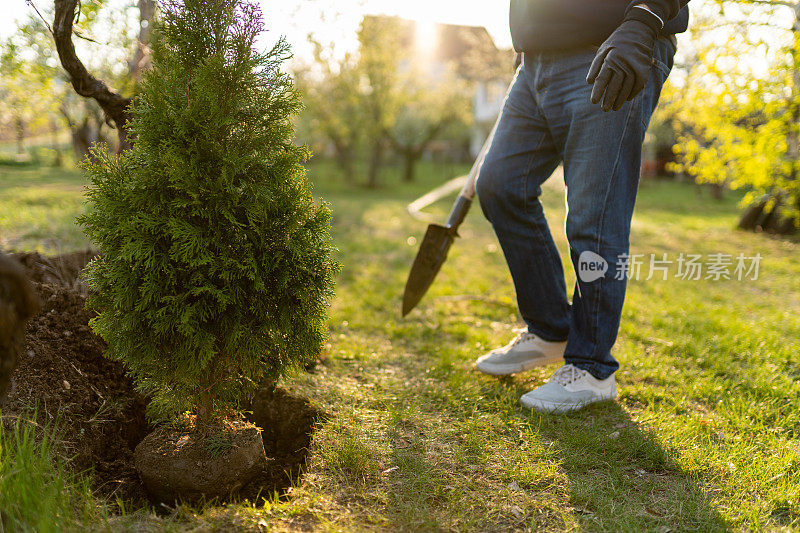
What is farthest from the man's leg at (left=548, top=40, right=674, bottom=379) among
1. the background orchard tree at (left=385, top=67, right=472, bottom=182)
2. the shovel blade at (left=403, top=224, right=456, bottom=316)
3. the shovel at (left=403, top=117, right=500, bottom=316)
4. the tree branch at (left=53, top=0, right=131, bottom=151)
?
the background orchard tree at (left=385, top=67, right=472, bottom=182)

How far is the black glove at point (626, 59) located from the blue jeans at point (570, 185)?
0.17 meters

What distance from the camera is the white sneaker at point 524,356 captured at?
118 inches

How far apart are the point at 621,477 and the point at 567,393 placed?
54 centimetres

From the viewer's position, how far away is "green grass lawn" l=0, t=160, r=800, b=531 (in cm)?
184

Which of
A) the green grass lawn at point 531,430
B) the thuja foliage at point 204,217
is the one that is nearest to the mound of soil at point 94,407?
the green grass lawn at point 531,430

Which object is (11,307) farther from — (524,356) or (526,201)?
(524,356)

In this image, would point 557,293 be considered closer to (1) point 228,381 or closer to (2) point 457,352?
(2) point 457,352

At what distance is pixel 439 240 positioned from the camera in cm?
322

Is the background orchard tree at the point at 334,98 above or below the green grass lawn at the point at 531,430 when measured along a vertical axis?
above

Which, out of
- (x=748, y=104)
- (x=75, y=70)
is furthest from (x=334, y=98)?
(x=75, y=70)

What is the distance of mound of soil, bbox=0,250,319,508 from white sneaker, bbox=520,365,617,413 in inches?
41.5

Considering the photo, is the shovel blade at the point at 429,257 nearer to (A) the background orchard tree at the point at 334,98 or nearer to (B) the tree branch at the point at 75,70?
(B) the tree branch at the point at 75,70

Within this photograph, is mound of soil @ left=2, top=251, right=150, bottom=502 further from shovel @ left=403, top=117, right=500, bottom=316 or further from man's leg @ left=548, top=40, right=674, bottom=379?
man's leg @ left=548, top=40, right=674, bottom=379

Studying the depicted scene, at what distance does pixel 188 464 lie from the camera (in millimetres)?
1910
